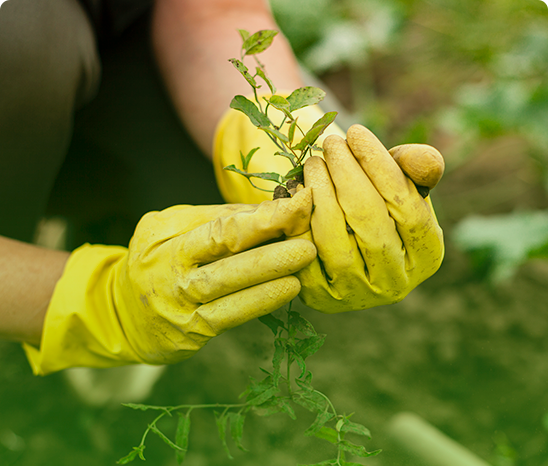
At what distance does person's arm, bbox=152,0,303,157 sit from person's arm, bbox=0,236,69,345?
66cm

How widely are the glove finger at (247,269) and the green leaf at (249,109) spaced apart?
0.21 meters

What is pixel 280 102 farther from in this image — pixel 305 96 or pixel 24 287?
pixel 24 287

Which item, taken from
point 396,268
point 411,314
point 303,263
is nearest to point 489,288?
point 411,314

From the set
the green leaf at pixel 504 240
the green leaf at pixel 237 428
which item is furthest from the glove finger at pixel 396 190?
the green leaf at pixel 504 240

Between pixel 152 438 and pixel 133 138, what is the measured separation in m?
Result: 1.12

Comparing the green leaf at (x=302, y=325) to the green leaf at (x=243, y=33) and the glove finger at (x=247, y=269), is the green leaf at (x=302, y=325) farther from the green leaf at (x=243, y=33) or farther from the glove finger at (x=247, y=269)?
the green leaf at (x=243, y=33)

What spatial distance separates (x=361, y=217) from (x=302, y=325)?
227 millimetres

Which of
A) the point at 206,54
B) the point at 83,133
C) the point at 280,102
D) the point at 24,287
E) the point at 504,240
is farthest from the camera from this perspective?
the point at 504,240

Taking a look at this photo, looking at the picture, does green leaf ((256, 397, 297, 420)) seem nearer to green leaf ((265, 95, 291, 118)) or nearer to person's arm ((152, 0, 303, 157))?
green leaf ((265, 95, 291, 118))

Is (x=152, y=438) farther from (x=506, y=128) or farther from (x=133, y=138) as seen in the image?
(x=506, y=128)

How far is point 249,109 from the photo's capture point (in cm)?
72

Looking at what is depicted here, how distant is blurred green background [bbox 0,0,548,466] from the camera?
1.42m

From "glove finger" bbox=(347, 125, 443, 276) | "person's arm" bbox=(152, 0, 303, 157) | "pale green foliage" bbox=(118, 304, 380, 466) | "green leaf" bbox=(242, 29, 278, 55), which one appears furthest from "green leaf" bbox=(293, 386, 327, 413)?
"person's arm" bbox=(152, 0, 303, 157)

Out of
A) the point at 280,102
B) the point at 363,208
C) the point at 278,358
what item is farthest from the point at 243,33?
the point at 278,358
